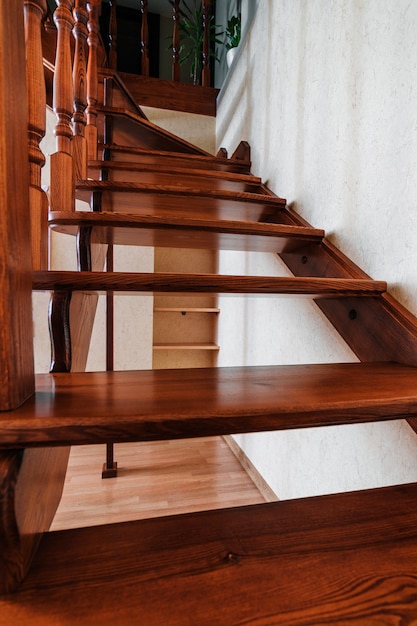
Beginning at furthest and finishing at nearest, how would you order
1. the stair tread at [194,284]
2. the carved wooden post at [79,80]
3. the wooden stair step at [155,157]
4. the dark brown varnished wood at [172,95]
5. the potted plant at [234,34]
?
1. the dark brown varnished wood at [172,95]
2. the potted plant at [234,34]
3. the wooden stair step at [155,157]
4. the carved wooden post at [79,80]
5. the stair tread at [194,284]

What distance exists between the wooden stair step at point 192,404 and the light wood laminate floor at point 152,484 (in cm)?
110

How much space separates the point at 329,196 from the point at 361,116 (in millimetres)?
262

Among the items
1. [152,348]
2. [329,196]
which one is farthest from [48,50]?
[152,348]

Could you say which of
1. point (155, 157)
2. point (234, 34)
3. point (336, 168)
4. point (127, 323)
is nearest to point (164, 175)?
point (155, 157)

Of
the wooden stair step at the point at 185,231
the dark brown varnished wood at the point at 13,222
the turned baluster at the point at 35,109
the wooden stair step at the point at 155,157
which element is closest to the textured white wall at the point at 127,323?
the wooden stair step at the point at 155,157

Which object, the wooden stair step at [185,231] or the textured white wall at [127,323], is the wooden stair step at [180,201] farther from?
the textured white wall at [127,323]

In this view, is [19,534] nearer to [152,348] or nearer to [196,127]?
[152,348]

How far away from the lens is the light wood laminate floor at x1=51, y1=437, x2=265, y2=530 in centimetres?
149

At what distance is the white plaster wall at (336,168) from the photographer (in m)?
0.90

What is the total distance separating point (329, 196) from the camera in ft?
4.10

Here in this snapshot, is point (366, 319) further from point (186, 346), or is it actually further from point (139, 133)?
point (186, 346)

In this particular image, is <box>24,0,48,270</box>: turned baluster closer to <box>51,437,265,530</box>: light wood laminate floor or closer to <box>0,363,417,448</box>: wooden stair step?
<box>0,363,417,448</box>: wooden stair step

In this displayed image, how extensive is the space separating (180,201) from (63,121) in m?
0.51

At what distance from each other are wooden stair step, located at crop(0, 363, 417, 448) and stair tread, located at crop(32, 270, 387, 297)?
0.59 feet
